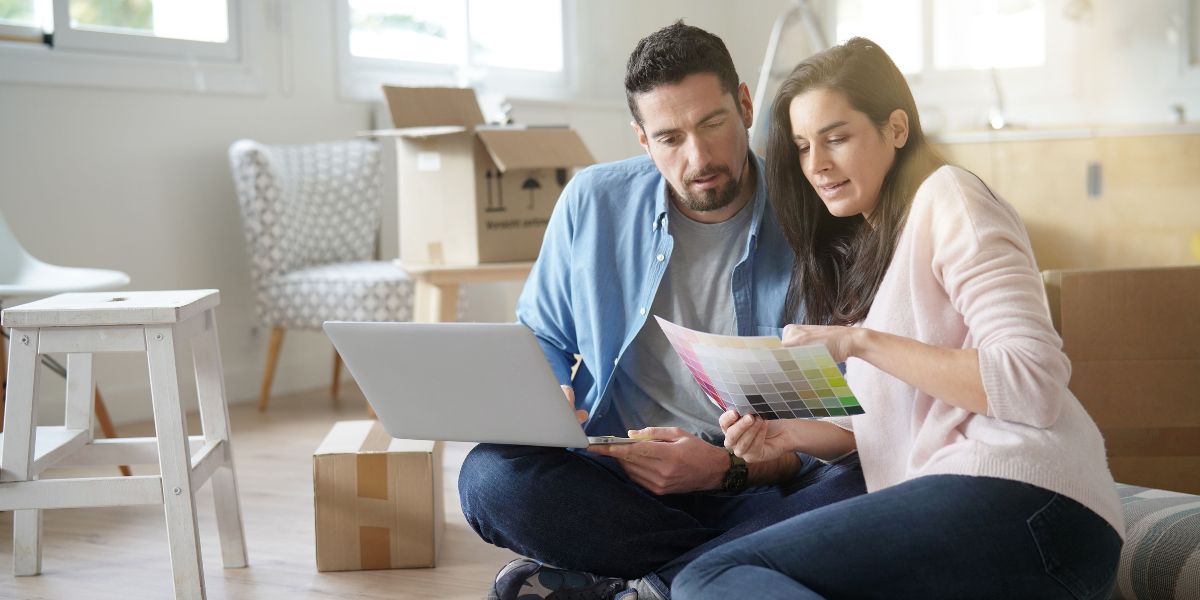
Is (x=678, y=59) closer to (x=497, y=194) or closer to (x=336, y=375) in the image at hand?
(x=497, y=194)

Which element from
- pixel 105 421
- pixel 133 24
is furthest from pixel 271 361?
pixel 133 24

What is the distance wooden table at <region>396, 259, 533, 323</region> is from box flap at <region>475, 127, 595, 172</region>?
0.23 metres

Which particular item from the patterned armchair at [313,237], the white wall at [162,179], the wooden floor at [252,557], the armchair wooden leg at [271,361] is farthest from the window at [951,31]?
the wooden floor at [252,557]

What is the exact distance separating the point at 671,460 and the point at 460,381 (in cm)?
31

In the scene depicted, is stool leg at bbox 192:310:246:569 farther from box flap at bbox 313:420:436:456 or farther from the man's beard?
the man's beard

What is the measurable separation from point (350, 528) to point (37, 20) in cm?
197

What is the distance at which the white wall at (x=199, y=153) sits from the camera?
3.18 meters

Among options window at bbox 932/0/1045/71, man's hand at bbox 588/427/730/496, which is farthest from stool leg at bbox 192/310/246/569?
window at bbox 932/0/1045/71

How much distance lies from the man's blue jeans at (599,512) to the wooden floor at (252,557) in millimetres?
362

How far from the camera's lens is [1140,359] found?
6.28ft

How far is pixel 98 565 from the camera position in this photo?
6.82 feet

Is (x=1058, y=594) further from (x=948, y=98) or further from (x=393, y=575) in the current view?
(x=948, y=98)

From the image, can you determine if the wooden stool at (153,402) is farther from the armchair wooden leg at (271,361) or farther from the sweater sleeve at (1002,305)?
the armchair wooden leg at (271,361)

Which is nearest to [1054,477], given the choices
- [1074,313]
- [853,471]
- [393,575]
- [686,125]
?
[853,471]
